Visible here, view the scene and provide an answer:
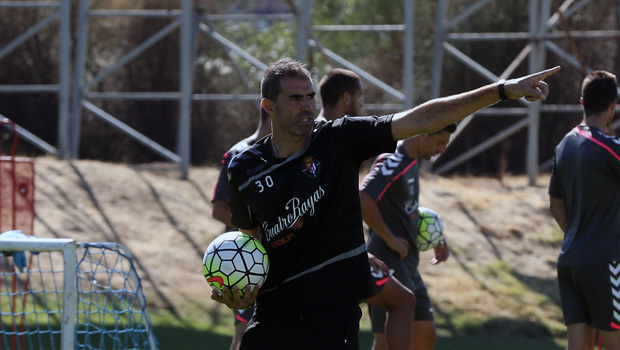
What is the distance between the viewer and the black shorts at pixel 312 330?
A: 12.9ft

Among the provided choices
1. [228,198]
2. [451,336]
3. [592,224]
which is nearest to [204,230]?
[451,336]

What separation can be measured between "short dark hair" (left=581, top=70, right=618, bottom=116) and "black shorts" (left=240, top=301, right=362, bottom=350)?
95.7 inches

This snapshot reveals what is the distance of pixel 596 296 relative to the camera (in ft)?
17.9

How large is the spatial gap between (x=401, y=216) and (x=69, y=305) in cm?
228

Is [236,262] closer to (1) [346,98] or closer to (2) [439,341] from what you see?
(1) [346,98]

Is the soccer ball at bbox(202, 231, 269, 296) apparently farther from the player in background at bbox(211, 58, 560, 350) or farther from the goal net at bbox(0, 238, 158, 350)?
the goal net at bbox(0, 238, 158, 350)

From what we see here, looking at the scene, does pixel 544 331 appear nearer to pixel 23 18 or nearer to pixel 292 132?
pixel 292 132

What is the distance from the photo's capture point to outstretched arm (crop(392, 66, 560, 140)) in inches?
141

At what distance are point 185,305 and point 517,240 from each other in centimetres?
485

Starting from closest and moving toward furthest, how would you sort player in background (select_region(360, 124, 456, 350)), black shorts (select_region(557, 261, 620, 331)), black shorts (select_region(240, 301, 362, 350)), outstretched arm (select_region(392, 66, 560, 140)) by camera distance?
outstretched arm (select_region(392, 66, 560, 140)) < black shorts (select_region(240, 301, 362, 350)) < black shorts (select_region(557, 261, 620, 331)) < player in background (select_region(360, 124, 456, 350))

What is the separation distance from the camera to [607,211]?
5520 mm

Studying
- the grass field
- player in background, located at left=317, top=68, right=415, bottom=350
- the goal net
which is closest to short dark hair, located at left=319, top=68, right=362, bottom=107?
player in background, located at left=317, top=68, right=415, bottom=350

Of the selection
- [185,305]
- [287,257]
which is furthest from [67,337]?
[185,305]

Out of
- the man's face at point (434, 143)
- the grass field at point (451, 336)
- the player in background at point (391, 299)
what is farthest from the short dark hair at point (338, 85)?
the grass field at point (451, 336)
